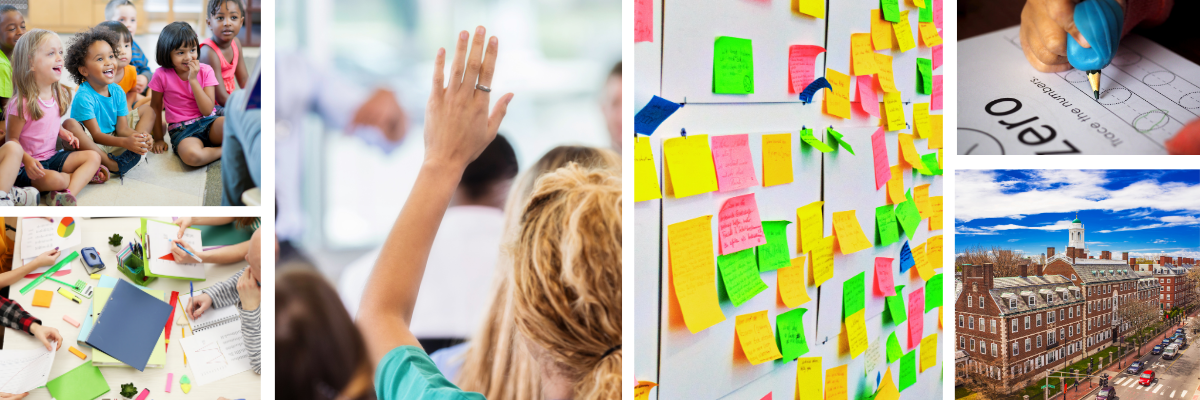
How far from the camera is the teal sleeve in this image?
916mm

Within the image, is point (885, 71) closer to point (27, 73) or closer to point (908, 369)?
point (908, 369)

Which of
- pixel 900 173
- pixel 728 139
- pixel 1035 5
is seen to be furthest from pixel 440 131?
pixel 1035 5

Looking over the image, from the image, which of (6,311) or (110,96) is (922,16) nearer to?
(110,96)

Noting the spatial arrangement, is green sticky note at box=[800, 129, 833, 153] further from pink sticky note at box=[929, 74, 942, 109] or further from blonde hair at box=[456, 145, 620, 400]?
pink sticky note at box=[929, 74, 942, 109]

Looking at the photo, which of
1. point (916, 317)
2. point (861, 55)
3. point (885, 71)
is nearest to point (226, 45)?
point (861, 55)

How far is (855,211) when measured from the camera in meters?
1.32

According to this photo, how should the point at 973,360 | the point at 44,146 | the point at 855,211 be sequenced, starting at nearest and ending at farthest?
the point at 44,146
the point at 855,211
the point at 973,360

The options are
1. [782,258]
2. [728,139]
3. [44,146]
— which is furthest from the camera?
[782,258]

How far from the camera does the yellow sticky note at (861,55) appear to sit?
1.29 m

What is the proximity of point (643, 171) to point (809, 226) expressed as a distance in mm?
405

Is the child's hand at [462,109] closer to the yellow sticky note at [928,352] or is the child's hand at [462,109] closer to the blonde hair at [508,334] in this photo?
the blonde hair at [508,334]

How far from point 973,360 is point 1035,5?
0.80m

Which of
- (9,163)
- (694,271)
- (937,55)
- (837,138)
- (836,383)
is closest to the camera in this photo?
(9,163)

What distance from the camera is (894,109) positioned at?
143cm
